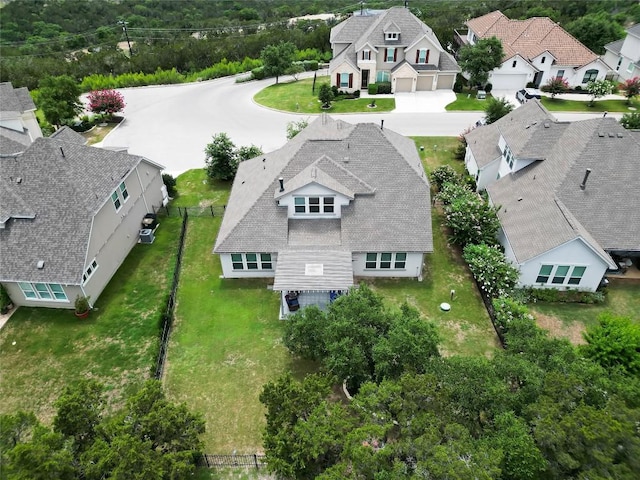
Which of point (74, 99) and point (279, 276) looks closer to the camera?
point (279, 276)

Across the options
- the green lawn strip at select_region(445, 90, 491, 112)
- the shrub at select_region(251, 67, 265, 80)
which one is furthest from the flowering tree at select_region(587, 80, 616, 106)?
the shrub at select_region(251, 67, 265, 80)

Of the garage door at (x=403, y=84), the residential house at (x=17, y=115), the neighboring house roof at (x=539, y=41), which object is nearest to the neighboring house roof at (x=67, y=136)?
the residential house at (x=17, y=115)

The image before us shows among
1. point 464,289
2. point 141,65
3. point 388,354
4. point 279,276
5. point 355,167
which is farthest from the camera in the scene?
point 141,65

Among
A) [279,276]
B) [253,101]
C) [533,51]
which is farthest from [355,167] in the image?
[533,51]

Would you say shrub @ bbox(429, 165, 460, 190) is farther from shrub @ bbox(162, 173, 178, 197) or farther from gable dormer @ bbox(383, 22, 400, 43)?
gable dormer @ bbox(383, 22, 400, 43)

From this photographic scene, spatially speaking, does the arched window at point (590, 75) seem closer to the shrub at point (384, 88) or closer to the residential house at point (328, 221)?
the shrub at point (384, 88)

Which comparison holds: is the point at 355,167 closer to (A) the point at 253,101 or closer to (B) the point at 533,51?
(A) the point at 253,101

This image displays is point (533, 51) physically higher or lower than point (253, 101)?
higher
